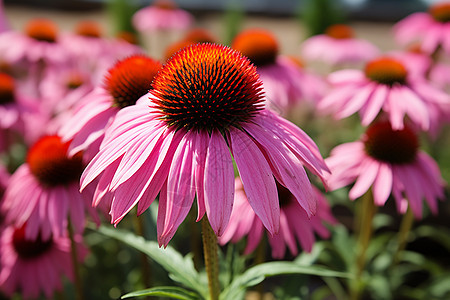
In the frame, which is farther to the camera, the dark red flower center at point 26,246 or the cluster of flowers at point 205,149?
the dark red flower center at point 26,246

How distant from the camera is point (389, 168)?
116 centimetres

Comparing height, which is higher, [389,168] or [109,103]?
[109,103]

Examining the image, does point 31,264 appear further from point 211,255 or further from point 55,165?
point 211,255

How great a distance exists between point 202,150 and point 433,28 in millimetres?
1796

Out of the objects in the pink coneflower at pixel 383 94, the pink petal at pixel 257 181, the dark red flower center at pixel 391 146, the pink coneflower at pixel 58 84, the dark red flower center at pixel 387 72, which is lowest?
the pink coneflower at pixel 58 84

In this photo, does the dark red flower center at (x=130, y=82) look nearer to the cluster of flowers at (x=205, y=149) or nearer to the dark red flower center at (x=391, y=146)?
the cluster of flowers at (x=205, y=149)

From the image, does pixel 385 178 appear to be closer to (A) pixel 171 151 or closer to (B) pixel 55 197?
(A) pixel 171 151

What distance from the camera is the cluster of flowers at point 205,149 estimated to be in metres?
0.66

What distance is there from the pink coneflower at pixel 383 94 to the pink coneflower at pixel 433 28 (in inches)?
21.8

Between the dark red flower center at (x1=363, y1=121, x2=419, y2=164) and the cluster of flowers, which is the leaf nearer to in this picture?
the cluster of flowers

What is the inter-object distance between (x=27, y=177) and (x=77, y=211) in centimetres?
26

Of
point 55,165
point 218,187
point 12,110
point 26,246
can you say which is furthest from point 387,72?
point 12,110

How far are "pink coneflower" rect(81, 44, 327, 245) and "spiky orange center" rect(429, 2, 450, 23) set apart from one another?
168 cm

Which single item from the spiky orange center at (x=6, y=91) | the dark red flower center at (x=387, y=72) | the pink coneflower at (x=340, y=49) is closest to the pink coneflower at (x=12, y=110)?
the spiky orange center at (x=6, y=91)
